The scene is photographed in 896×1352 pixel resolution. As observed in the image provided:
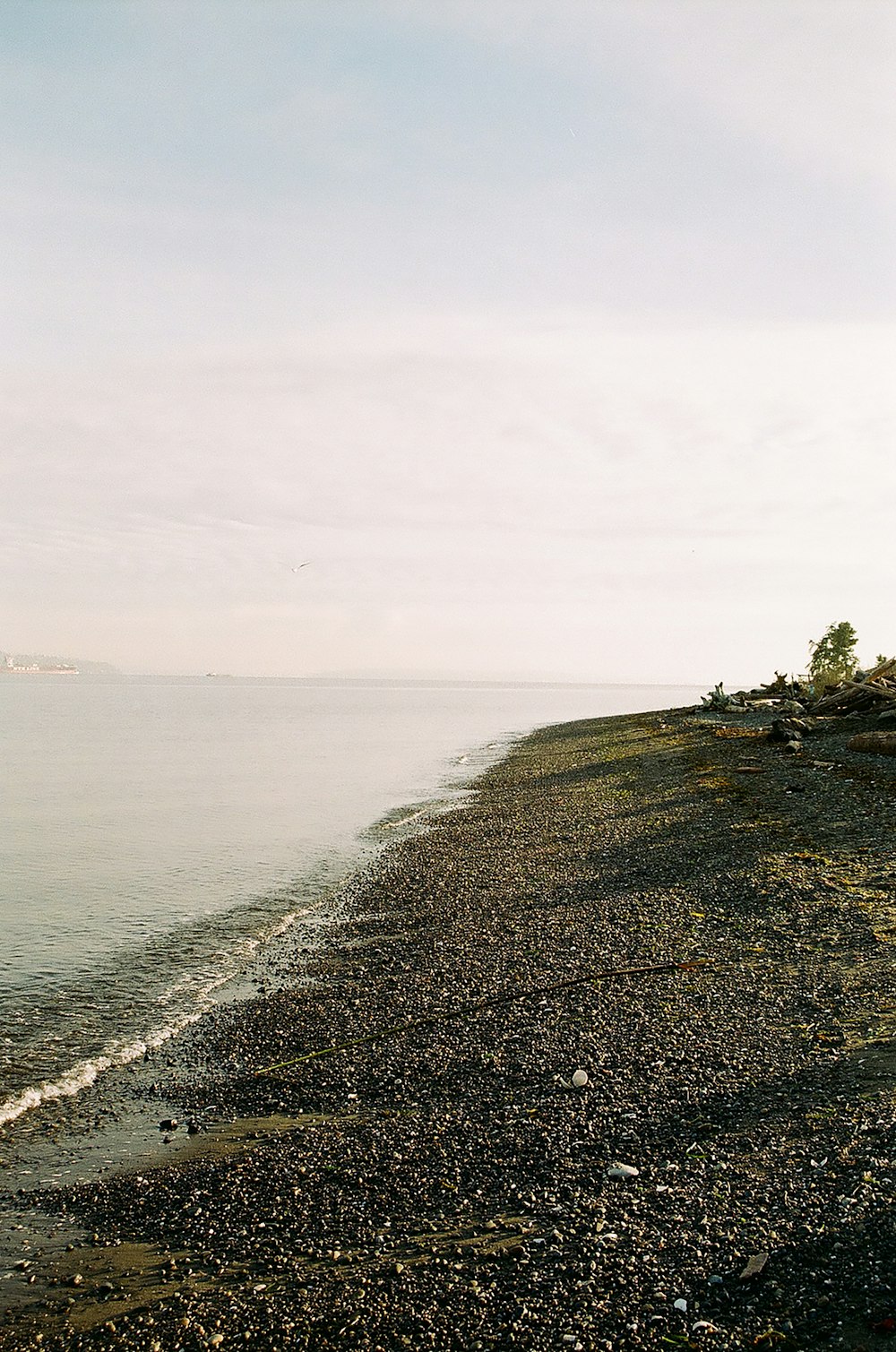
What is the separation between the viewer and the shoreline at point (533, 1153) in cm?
598

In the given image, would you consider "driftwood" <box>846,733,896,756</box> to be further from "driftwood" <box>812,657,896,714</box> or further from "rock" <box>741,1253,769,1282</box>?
"rock" <box>741,1253,769,1282</box>

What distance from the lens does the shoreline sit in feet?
19.6

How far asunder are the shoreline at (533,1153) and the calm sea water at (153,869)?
1.97 meters

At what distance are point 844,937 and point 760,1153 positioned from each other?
6837mm

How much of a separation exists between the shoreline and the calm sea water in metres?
1.97

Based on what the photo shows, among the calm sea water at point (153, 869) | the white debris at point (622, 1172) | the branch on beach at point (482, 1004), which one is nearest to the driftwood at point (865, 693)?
the calm sea water at point (153, 869)

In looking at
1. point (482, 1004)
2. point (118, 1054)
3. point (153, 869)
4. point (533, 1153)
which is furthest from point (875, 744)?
point (118, 1054)

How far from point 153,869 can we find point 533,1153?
18.8 m

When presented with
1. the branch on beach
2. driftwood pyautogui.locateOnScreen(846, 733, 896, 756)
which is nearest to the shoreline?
the branch on beach

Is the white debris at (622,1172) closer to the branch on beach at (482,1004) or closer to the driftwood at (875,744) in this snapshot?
the branch on beach at (482,1004)

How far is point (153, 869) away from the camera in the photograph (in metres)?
24.3

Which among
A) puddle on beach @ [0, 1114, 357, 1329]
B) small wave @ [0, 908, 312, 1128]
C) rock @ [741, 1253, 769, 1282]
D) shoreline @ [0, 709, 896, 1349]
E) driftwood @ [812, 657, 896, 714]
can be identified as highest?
driftwood @ [812, 657, 896, 714]

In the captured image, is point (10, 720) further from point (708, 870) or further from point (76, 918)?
point (708, 870)

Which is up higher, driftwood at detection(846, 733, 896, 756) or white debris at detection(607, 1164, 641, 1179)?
driftwood at detection(846, 733, 896, 756)
